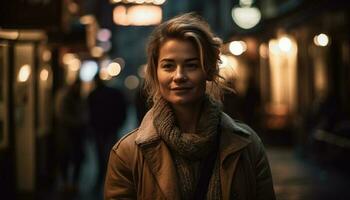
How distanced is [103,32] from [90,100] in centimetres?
2607

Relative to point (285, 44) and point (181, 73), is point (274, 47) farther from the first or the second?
point (181, 73)

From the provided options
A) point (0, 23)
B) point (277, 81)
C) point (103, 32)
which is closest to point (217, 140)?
point (0, 23)

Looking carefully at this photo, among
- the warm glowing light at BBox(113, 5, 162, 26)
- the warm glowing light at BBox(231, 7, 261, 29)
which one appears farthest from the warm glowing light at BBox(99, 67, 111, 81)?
the warm glowing light at BBox(231, 7, 261, 29)

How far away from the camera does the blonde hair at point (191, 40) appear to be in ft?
10.4

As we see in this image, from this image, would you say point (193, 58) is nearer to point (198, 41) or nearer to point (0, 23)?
point (198, 41)

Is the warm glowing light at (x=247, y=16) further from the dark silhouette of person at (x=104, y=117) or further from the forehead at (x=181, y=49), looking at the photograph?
the forehead at (x=181, y=49)

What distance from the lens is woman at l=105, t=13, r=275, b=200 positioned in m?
3.13

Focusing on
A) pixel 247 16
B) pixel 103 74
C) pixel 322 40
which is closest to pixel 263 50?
pixel 247 16

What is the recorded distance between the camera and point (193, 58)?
3.18 metres

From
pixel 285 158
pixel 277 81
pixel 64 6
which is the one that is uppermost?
pixel 64 6

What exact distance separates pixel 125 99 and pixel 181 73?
10.1 meters

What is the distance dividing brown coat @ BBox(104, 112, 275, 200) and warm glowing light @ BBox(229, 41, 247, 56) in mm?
24189

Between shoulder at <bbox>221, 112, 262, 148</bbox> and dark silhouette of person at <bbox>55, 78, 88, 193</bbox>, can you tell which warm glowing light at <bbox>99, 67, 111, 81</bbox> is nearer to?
dark silhouette of person at <bbox>55, 78, 88, 193</bbox>

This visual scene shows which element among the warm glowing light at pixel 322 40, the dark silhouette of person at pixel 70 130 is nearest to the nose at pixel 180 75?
the dark silhouette of person at pixel 70 130
